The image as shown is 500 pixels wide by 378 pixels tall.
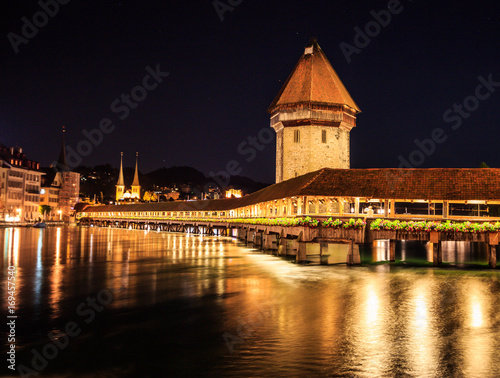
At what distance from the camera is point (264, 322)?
14320mm

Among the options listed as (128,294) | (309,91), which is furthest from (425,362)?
(309,91)

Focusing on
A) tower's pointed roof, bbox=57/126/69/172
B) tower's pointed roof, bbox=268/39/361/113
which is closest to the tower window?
tower's pointed roof, bbox=268/39/361/113

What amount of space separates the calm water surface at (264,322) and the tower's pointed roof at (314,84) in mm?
33051

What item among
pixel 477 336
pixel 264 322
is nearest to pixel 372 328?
pixel 477 336

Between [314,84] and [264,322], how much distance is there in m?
45.8

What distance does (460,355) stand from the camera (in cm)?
1092

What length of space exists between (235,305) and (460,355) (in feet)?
25.7

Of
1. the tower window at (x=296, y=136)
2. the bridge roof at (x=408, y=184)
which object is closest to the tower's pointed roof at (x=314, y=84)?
the tower window at (x=296, y=136)

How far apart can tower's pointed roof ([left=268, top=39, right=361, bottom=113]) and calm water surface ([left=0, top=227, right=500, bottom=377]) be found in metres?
33.1

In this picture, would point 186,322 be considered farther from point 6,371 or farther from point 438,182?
point 438,182

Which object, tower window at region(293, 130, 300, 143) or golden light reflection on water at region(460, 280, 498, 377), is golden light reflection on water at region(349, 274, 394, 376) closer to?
golden light reflection on water at region(460, 280, 498, 377)

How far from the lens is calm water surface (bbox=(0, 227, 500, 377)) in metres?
10.4

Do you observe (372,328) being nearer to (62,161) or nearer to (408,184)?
(408,184)

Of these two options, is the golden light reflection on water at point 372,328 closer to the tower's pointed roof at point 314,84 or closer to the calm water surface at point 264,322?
the calm water surface at point 264,322
